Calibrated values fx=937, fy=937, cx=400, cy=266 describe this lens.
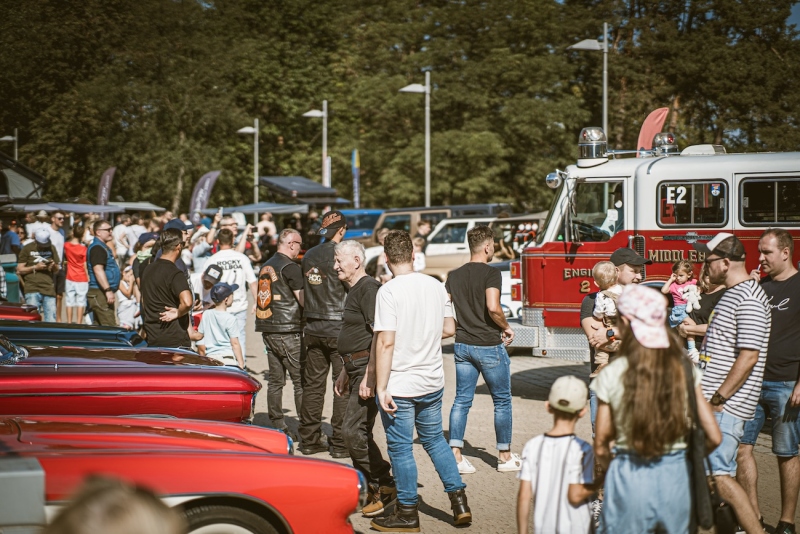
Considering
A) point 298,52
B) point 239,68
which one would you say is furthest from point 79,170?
point 298,52

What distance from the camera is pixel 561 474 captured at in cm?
A: 394

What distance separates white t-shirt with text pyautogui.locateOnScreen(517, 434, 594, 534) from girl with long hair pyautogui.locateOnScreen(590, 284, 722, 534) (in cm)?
17

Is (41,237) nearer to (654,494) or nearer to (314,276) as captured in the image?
(314,276)

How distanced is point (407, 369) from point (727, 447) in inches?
75.3

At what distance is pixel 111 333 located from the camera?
9109mm

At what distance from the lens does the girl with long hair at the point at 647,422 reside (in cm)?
362

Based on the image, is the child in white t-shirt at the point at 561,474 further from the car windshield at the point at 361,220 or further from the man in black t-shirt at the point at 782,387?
the car windshield at the point at 361,220

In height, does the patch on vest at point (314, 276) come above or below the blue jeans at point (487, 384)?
above

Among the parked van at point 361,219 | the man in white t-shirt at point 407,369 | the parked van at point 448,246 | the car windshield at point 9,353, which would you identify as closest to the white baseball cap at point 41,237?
the car windshield at point 9,353

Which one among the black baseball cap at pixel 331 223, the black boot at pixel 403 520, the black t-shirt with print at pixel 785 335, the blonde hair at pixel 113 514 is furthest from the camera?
the black baseball cap at pixel 331 223

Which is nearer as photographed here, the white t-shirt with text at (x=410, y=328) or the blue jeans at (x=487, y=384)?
the white t-shirt with text at (x=410, y=328)

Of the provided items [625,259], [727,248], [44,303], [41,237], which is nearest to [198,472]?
[727,248]

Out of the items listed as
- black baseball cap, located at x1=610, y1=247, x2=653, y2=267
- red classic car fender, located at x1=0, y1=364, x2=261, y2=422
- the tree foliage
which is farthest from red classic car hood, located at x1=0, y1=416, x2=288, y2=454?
the tree foliage

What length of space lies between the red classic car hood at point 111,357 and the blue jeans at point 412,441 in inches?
65.5
